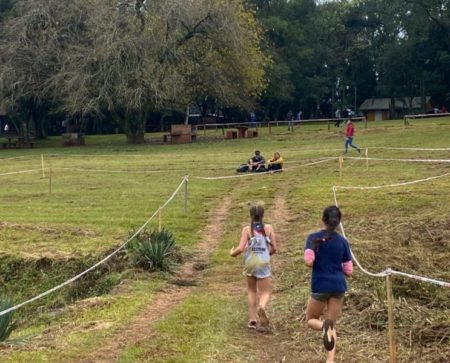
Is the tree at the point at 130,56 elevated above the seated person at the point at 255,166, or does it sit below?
above

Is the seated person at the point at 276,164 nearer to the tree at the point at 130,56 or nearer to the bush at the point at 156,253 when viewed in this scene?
the bush at the point at 156,253

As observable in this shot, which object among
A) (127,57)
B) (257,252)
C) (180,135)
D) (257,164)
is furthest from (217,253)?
(180,135)

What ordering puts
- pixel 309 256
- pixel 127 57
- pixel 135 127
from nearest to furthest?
pixel 309 256 → pixel 127 57 → pixel 135 127

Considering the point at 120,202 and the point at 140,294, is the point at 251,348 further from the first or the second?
the point at 120,202

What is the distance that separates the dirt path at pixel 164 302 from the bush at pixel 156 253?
0.27 meters

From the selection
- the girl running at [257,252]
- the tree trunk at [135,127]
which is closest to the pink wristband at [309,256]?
the girl running at [257,252]

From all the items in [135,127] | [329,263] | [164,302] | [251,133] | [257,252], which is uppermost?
[135,127]

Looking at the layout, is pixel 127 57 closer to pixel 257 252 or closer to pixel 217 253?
pixel 217 253

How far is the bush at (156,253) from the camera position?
11.8 m

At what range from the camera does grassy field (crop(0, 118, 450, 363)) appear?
23.8 ft

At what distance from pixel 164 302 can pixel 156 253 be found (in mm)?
2237

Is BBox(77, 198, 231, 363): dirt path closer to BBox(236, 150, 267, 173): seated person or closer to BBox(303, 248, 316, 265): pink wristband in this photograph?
BBox(303, 248, 316, 265): pink wristband

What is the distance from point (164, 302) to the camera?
377 inches

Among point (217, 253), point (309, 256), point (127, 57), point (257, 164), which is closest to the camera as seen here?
point (309, 256)
